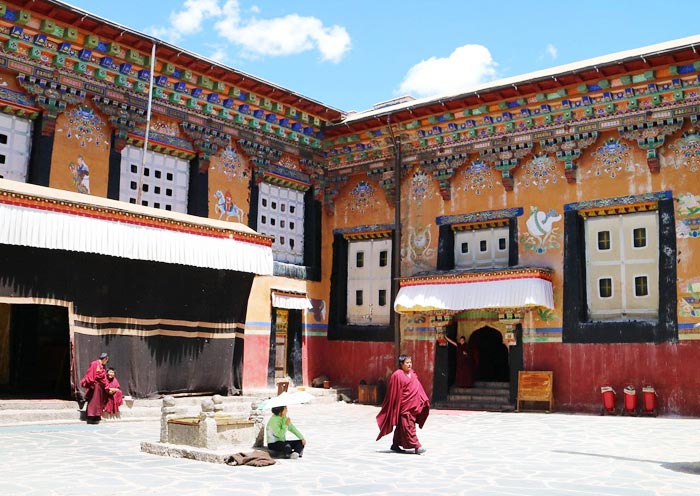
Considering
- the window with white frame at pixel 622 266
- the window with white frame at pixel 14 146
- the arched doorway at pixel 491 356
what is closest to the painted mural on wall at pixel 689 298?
the window with white frame at pixel 622 266

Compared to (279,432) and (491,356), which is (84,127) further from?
(491,356)

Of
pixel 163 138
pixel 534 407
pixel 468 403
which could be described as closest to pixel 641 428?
pixel 534 407

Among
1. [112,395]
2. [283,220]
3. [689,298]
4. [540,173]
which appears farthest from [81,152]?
[689,298]

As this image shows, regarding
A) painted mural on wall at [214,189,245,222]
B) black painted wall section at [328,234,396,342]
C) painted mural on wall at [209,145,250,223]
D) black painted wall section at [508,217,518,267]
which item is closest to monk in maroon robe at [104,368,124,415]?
painted mural on wall at [209,145,250,223]

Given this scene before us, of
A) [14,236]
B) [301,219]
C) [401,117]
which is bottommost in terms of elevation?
[14,236]

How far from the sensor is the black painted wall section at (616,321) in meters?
12.8

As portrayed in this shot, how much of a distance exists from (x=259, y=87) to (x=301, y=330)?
538cm

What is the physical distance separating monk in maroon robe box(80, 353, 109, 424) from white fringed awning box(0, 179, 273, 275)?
1.81 metres

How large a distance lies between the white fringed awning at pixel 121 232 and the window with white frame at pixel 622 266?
625cm

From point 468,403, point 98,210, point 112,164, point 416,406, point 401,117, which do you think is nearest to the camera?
point 416,406

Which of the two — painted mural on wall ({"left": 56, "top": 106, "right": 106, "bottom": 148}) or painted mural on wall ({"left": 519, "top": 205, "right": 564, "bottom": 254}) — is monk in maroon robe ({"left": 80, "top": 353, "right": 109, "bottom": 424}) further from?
painted mural on wall ({"left": 519, "top": 205, "right": 564, "bottom": 254})

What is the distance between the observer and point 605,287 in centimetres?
1369

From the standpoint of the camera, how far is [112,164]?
13180 mm

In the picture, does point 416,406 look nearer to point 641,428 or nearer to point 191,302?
point 641,428
